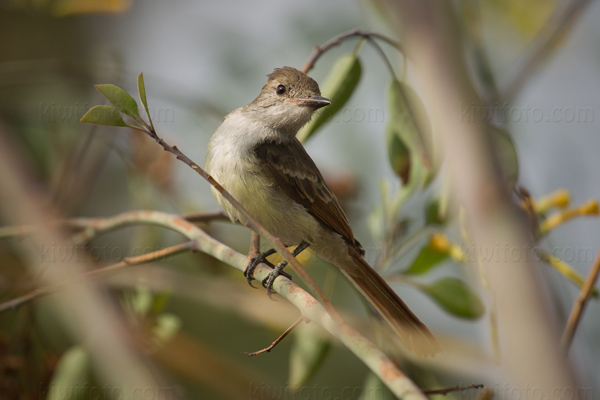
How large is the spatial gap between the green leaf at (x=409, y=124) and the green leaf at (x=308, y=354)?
73 centimetres

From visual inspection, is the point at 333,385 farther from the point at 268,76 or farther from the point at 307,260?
the point at 268,76

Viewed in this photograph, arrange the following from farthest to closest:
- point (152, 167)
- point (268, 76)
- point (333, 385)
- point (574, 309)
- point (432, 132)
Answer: point (333, 385)
point (152, 167)
point (268, 76)
point (432, 132)
point (574, 309)

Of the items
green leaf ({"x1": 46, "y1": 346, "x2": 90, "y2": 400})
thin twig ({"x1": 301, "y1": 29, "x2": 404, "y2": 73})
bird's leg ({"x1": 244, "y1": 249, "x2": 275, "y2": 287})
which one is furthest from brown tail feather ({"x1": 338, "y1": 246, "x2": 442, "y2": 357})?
green leaf ({"x1": 46, "y1": 346, "x2": 90, "y2": 400})

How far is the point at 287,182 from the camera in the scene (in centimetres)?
293

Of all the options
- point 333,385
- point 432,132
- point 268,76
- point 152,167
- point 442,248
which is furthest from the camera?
point 333,385

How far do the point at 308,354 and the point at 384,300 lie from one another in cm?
55

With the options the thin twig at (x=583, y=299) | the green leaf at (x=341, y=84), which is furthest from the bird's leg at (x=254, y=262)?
the thin twig at (x=583, y=299)

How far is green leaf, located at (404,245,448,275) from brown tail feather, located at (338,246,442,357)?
0.53ft

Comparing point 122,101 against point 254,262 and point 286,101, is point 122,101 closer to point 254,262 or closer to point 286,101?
point 254,262

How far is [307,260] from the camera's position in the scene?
→ 11.1 ft

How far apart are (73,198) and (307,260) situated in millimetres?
1360

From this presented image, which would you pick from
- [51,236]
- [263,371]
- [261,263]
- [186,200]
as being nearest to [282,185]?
[261,263]

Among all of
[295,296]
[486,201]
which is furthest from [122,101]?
[486,201]

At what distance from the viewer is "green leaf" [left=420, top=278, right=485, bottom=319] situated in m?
2.43
